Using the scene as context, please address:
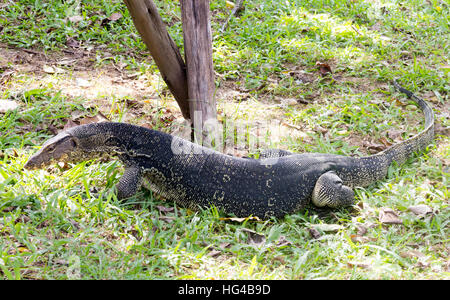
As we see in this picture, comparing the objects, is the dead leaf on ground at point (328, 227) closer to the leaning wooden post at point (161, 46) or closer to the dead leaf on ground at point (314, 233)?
the dead leaf on ground at point (314, 233)

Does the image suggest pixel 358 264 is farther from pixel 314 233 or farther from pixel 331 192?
pixel 331 192

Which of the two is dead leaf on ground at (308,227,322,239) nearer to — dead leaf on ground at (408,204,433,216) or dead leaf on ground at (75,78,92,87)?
dead leaf on ground at (408,204,433,216)

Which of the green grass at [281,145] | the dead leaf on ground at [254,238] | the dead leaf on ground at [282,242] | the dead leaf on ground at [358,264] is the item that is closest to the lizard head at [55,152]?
the green grass at [281,145]

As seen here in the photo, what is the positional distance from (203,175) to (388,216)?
1695 mm

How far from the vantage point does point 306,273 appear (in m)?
3.46

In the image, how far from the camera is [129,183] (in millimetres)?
4113

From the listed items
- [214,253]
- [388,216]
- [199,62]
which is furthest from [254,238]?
[199,62]

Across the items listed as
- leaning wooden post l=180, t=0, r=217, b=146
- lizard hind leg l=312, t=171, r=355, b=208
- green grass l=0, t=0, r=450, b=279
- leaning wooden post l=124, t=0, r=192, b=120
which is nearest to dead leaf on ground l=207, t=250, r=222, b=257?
green grass l=0, t=0, r=450, b=279

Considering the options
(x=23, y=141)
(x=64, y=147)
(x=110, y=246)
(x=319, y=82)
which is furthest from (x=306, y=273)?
(x=319, y=82)

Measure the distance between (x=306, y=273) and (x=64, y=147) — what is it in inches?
91.1

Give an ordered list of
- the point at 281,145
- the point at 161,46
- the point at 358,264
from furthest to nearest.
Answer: the point at 281,145
the point at 161,46
the point at 358,264

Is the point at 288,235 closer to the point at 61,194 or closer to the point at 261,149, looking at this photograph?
the point at 261,149

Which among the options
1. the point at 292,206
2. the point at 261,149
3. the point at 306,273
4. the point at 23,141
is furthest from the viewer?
the point at 261,149

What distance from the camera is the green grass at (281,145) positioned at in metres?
3.46
